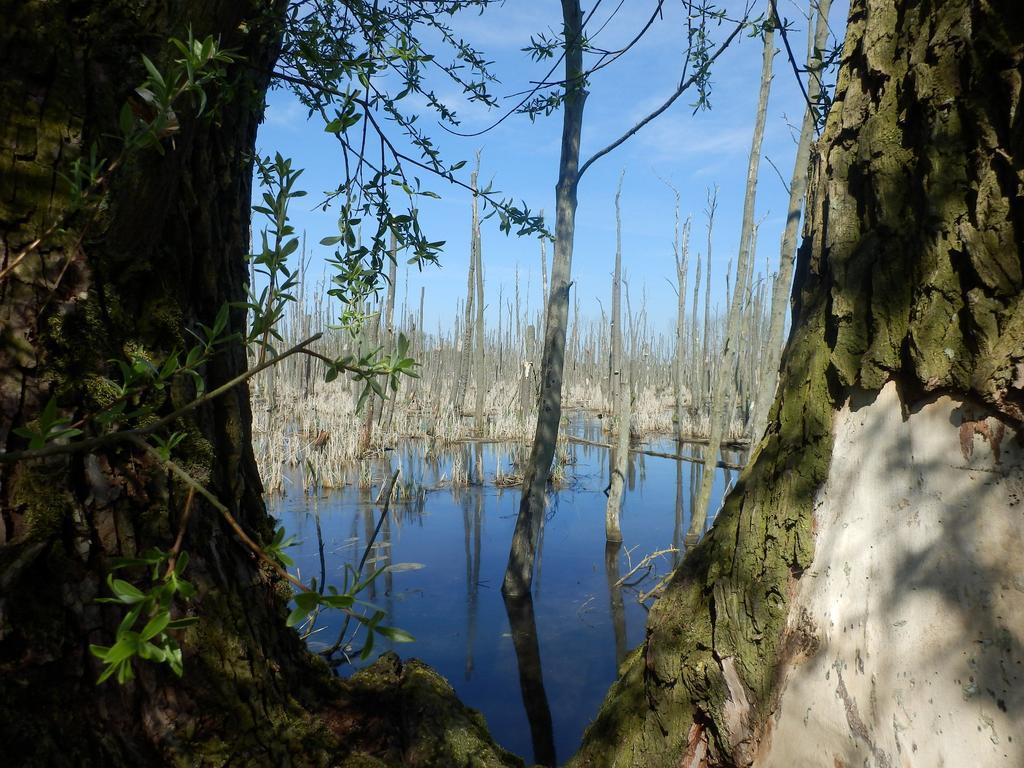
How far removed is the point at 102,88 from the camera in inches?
34.2

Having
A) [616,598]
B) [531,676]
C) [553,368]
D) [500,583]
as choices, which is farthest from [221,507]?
[500,583]

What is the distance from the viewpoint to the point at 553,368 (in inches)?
215

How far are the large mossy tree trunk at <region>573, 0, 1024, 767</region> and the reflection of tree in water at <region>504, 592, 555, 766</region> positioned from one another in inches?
101

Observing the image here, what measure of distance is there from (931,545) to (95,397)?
1.02 m

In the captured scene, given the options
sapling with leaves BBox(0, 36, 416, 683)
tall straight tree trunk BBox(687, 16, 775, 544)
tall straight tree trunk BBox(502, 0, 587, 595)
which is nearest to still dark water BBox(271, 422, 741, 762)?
tall straight tree trunk BBox(502, 0, 587, 595)

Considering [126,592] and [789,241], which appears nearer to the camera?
[126,592]

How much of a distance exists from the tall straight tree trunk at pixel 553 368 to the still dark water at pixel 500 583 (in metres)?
0.36

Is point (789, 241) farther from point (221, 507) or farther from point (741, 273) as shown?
point (221, 507)

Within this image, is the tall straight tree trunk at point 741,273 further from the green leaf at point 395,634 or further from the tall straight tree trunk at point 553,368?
the green leaf at point 395,634

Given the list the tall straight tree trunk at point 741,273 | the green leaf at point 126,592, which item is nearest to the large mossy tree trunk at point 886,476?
the green leaf at point 126,592

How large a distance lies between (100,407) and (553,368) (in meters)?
4.69

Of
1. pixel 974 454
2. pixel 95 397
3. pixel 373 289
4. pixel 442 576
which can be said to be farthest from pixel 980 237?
pixel 442 576

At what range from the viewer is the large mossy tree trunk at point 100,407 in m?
0.79

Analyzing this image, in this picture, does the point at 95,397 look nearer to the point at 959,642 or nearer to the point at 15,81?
the point at 15,81
